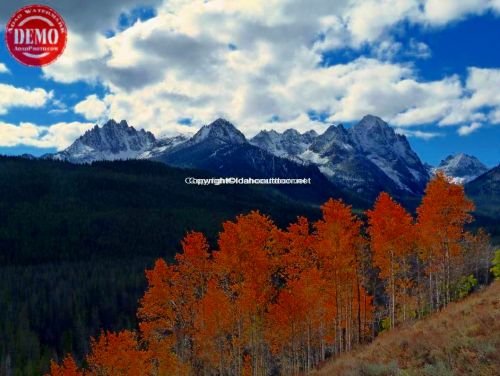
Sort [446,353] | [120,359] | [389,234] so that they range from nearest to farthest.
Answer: [446,353]
[389,234]
[120,359]

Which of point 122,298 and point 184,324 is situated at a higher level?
point 184,324

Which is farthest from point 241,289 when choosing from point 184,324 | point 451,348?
point 451,348

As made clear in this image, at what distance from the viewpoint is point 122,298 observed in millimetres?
158125

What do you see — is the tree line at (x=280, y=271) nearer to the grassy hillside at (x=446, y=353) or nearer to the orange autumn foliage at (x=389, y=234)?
the orange autumn foliage at (x=389, y=234)

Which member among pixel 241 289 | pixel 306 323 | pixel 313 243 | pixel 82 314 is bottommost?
pixel 82 314

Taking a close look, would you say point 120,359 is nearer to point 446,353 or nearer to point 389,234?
point 389,234

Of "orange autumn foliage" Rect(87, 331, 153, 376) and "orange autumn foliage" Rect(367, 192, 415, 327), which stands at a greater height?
"orange autumn foliage" Rect(367, 192, 415, 327)

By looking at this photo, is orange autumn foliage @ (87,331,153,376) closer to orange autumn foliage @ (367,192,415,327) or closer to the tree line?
the tree line

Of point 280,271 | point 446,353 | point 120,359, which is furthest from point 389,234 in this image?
point 120,359

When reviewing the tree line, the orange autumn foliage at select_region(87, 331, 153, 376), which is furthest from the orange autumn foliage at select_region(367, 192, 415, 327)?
the orange autumn foliage at select_region(87, 331, 153, 376)

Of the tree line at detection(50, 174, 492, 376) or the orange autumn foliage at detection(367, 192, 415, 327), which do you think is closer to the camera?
the tree line at detection(50, 174, 492, 376)

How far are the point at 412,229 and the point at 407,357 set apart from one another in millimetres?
27697

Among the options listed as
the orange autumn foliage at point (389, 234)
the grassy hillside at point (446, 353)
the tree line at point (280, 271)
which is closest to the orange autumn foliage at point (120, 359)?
the tree line at point (280, 271)

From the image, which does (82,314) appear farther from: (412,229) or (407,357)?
(407,357)
